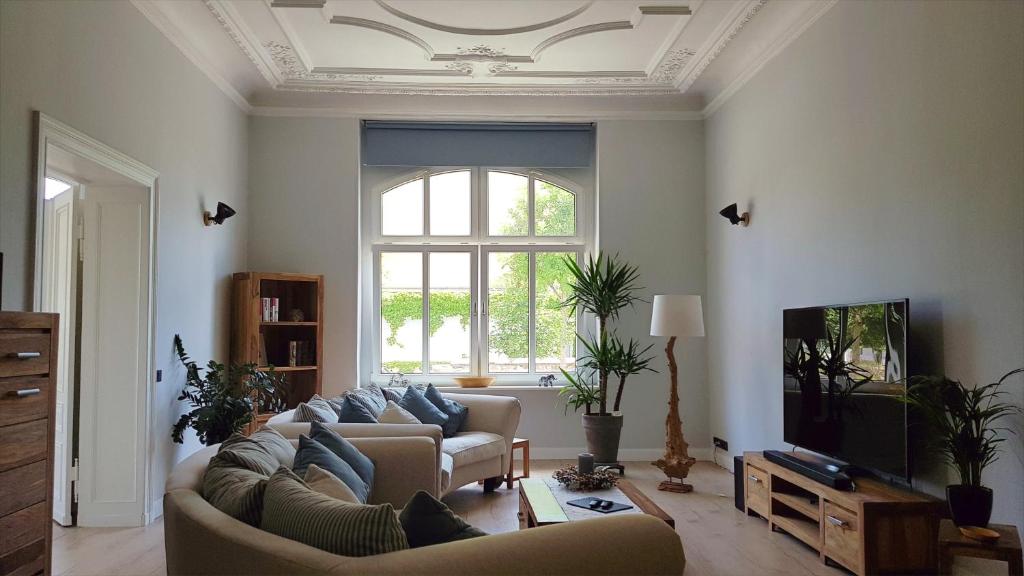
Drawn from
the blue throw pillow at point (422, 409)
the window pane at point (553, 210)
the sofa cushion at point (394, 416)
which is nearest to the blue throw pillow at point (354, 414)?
the sofa cushion at point (394, 416)

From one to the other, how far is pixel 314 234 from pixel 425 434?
3.28 metres

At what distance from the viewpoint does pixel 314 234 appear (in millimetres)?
7043

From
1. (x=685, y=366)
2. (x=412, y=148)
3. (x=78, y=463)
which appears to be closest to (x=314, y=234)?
(x=412, y=148)

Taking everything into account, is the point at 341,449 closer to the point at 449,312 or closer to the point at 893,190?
the point at 893,190

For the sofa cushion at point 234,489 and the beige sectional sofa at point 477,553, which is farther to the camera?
the sofa cushion at point 234,489

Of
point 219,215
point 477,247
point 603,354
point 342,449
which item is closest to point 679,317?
point 603,354

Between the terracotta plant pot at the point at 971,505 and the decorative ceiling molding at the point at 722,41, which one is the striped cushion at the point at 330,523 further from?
the decorative ceiling molding at the point at 722,41

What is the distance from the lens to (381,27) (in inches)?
219

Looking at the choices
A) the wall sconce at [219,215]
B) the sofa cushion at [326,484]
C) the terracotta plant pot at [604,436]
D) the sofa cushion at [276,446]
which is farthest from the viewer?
the terracotta plant pot at [604,436]

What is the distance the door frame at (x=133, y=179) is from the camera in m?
3.57

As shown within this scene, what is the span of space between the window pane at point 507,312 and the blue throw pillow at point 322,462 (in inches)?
173

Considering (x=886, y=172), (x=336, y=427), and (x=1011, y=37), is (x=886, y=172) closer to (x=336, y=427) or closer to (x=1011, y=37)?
(x=1011, y=37)

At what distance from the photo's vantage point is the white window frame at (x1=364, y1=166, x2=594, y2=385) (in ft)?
24.4

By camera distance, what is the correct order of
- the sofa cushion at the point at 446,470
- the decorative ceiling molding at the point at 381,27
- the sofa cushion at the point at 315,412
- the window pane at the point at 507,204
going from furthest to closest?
the window pane at the point at 507,204
the decorative ceiling molding at the point at 381,27
the sofa cushion at the point at 446,470
the sofa cushion at the point at 315,412
